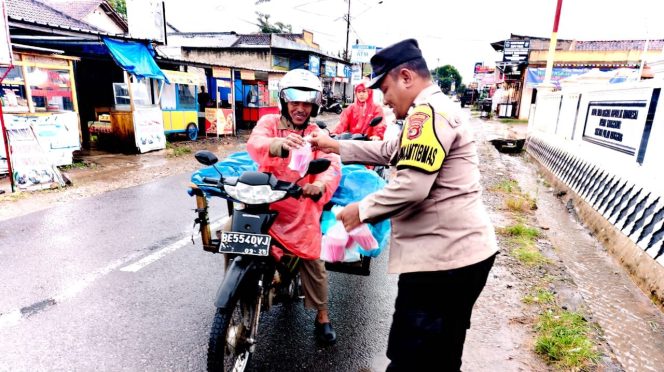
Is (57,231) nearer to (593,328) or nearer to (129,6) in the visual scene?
(593,328)

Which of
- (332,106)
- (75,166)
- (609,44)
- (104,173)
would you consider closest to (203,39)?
(332,106)

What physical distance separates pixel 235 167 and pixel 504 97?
32.6 meters

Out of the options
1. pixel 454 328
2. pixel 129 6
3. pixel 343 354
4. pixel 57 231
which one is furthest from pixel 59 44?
pixel 454 328

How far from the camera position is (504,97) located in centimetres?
3175

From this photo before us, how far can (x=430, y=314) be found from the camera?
1845 mm

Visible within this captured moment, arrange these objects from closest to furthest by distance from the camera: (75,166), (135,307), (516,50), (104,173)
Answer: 1. (135,307)
2. (104,173)
3. (75,166)
4. (516,50)

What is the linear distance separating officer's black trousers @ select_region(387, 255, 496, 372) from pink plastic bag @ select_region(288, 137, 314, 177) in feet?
3.27

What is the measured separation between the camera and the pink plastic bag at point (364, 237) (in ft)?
9.47

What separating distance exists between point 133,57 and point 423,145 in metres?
11.1

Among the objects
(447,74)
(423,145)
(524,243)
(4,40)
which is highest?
(447,74)

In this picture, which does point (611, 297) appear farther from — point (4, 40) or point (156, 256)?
point (4, 40)

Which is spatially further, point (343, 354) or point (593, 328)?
point (593, 328)

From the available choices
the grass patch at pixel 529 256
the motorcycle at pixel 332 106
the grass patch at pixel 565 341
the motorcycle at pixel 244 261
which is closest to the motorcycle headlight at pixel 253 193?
the motorcycle at pixel 244 261

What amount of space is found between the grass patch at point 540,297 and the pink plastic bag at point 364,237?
5.51 ft
